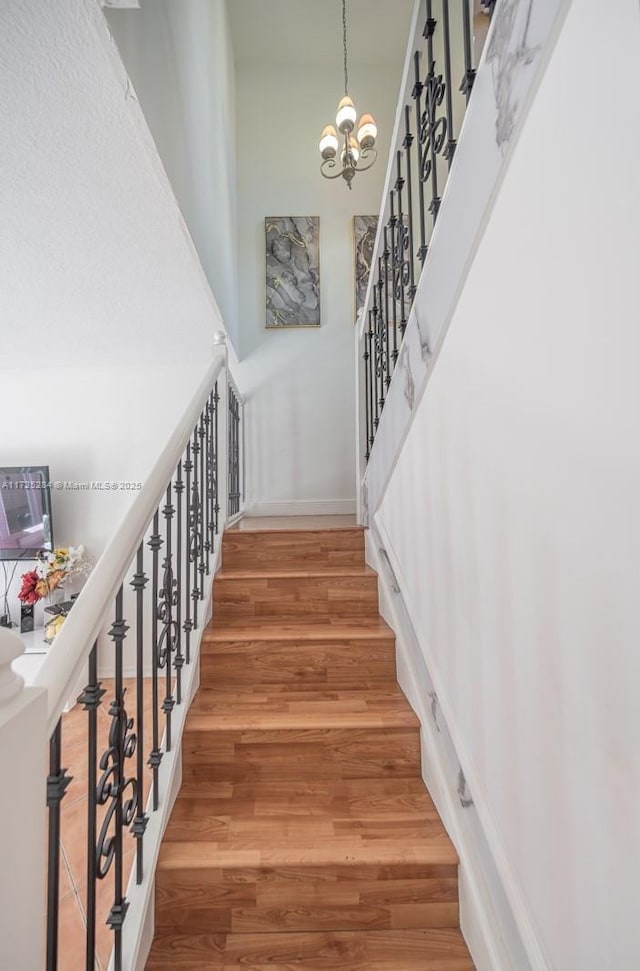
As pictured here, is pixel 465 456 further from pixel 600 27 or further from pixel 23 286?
pixel 23 286

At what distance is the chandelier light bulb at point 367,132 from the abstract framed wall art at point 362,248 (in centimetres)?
79

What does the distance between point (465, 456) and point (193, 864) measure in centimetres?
120

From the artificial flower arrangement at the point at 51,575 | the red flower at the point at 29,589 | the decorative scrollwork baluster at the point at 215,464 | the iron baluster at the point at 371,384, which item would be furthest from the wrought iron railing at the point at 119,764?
the red flower at the point at 29,589

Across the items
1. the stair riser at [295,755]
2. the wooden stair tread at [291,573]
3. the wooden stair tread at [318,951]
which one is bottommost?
the wooden stair tread at [318,951]

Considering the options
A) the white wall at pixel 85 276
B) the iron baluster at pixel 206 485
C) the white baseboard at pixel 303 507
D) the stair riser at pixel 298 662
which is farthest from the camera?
the white baseboard at pixel 303 507

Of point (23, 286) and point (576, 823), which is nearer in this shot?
point (576, 823)

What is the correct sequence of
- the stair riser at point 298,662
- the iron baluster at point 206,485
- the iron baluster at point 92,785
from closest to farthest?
the iron baluster at point 92,785 < the stair riser at point 298,662 < the iron baluster at point 206,485

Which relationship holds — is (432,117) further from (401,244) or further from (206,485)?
(206,485)

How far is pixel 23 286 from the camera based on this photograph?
93.5 inches

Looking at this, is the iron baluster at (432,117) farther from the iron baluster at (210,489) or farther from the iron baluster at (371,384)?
the iron baluster at (210,489)

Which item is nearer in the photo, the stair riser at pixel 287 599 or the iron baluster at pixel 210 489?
the stair riser at pixel 287 599

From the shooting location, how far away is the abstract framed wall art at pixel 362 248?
12.9ft

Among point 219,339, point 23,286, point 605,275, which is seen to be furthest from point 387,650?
point 23,286

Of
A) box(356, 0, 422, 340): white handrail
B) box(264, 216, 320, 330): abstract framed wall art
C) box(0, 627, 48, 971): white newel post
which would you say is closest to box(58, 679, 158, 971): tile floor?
box(0, 627, 48, 971): white newel post
